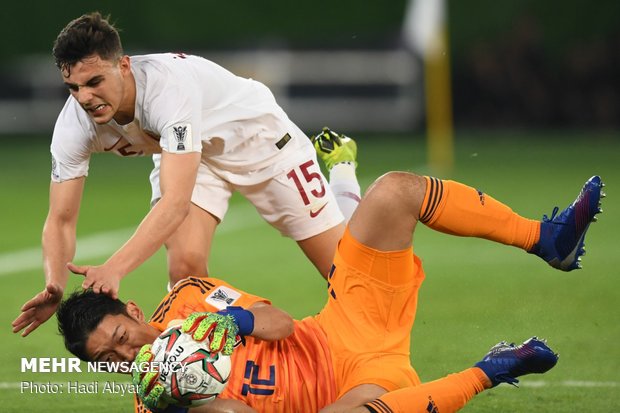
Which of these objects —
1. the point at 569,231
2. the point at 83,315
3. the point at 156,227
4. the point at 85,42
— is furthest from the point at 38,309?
the point at 569,231

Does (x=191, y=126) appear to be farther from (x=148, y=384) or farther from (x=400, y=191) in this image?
(x=148, y=384)

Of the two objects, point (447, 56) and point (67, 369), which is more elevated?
point (447, 56)

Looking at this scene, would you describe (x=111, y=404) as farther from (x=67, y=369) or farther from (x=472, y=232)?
(x=472, y=232)

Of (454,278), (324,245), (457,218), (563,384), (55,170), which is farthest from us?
(454,278)

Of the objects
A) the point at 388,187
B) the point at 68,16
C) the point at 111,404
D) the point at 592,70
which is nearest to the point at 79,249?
the point at 111,404

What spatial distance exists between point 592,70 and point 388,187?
1398 centimetres

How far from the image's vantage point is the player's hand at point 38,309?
221 inches

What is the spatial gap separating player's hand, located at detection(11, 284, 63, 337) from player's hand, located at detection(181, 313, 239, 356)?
3.52ft

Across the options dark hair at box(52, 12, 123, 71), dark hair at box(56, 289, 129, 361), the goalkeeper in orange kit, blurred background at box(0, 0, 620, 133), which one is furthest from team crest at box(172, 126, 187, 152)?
blurred background at box(0, 0, 620, 133)

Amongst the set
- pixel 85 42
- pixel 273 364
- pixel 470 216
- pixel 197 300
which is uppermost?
pixel 85 42

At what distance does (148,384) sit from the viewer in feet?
15.4

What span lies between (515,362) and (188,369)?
1436mm

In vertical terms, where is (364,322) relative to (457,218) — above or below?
below

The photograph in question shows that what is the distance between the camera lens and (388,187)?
210 inches
